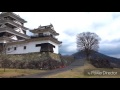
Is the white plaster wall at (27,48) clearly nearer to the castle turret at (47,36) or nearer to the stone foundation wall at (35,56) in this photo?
the castle turret at (47,36)

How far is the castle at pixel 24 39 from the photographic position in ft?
66.6

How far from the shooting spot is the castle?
20.3m

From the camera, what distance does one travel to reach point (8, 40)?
22875mm

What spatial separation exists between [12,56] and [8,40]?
388 cm

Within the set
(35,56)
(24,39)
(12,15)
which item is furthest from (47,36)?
(12,15)

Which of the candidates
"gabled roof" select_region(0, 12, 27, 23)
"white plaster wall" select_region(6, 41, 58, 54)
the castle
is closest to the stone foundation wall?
the castle

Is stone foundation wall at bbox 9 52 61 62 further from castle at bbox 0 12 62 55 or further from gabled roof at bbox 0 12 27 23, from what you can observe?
gabled roof at bbox 0 12 27 23

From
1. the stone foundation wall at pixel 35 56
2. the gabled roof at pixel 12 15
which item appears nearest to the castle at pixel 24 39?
the gabled roof at pixel 12 15

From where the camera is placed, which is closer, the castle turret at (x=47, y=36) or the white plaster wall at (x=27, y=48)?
the castle turret at (x=47, y=36)

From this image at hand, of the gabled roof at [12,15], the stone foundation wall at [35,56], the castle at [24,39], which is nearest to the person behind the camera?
the stone foundation wall at [35,56]

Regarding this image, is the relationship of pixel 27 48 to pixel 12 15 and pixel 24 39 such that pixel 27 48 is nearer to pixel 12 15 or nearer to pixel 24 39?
pixel 24 39

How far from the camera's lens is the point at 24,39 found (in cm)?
2338
